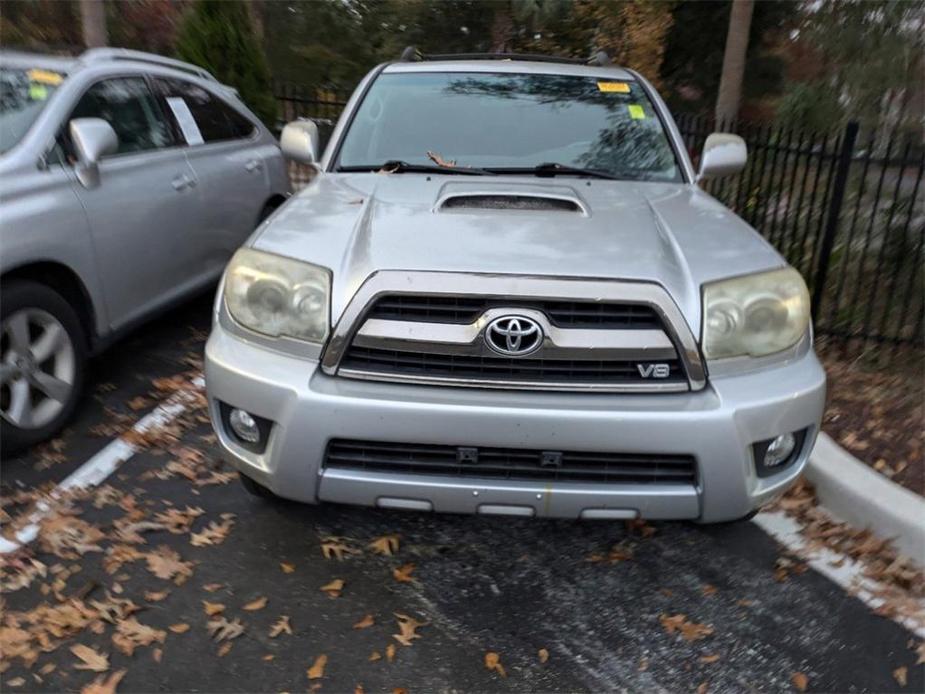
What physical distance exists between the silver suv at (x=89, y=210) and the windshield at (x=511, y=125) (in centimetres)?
126

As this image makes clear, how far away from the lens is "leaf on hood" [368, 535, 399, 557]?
→ 10.4 feet

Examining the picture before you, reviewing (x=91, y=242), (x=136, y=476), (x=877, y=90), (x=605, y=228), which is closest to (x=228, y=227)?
(x=91, y=242)

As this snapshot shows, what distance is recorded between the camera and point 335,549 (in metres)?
3.16

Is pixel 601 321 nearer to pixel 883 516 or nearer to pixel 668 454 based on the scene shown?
pixel 668 454

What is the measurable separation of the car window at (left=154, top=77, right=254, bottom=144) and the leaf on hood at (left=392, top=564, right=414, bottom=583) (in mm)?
3231

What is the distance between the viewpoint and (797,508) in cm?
360

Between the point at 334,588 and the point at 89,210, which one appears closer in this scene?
the point at 334,588

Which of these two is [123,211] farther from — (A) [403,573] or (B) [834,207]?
(B) [834,207]

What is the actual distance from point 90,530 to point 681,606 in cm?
237

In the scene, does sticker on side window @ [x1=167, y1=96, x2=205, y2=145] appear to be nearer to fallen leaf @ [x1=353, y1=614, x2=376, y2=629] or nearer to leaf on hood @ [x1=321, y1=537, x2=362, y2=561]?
leaf on hood @ [x1=321, y1=537, x2=362, y2=561]

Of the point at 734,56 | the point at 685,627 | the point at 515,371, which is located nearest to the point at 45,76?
the point at 515,371

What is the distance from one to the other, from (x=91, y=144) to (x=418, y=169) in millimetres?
1578

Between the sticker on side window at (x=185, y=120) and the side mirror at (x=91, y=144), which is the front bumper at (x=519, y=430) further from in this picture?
the sticker on side window at (x=185, y=120)

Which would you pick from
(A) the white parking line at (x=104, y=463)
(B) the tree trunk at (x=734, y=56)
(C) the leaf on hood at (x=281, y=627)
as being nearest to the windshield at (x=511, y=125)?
(A) the white parking line at (x=104, y=463)
